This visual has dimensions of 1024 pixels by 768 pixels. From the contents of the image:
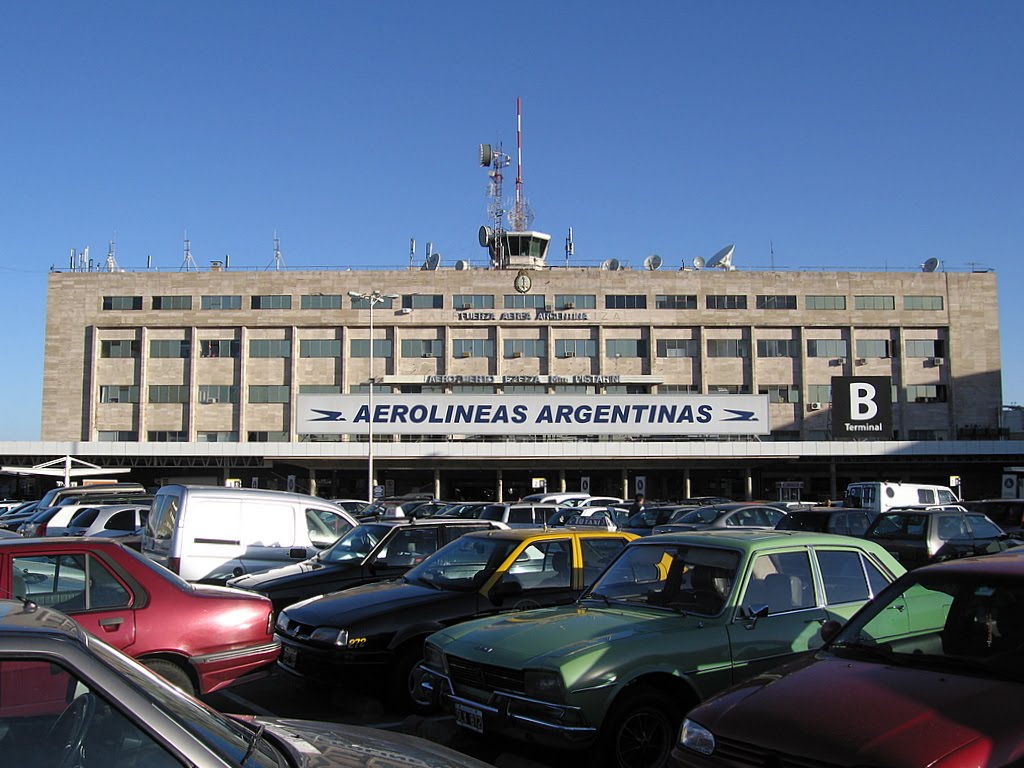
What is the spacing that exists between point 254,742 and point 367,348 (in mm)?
60656

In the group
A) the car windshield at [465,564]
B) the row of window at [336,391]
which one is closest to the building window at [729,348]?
the row of window at [336,391]

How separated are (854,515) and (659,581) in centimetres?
1235

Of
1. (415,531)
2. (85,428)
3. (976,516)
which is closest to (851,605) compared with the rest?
(415,531)

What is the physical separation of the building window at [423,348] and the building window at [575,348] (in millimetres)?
8201

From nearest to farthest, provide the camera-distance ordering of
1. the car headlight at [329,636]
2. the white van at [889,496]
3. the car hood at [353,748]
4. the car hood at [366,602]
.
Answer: the car hood at [353,748]
the car headlight at [329,636]
the car hood at [366,602]
the white van at [889,496]

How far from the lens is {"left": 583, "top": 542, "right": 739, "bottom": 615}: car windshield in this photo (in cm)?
671

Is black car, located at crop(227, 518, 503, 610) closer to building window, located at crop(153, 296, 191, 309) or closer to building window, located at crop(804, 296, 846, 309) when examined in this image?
building window, located at crop(153, 296, 191, 309)

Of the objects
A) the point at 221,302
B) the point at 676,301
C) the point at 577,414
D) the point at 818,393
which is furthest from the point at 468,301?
the point at 818,393

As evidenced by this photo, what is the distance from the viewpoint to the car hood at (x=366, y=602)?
848cm

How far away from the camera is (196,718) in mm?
2723

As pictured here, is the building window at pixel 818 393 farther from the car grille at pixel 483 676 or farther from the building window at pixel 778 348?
the car grille at pixel 483 676

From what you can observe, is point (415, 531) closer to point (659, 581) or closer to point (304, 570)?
point (304, 570)

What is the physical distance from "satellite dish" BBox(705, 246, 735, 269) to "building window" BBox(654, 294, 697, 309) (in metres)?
3.83

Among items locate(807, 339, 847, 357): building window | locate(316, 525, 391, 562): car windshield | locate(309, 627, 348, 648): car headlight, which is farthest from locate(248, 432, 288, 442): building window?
locate(309, 627, 348, 648): car headlight
